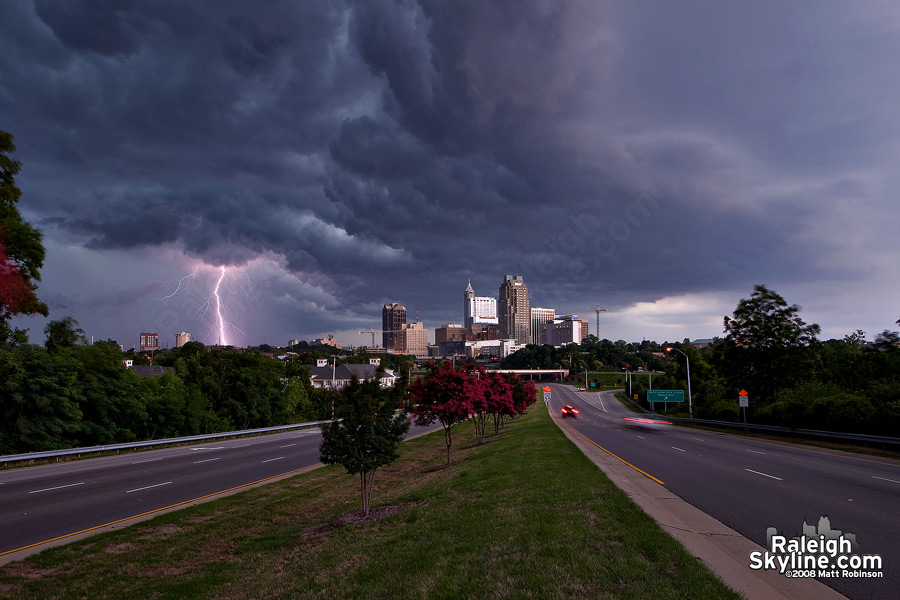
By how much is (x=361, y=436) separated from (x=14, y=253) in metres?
8.54

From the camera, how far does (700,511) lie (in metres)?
11.1

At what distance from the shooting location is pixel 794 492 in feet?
45.0

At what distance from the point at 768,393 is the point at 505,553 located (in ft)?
159

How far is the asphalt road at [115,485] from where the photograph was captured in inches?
538

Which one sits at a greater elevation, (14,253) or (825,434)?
(14,253)

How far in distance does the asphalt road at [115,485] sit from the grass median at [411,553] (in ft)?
7.20

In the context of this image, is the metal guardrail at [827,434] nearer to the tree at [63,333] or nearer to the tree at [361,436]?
the tree at [361,436]

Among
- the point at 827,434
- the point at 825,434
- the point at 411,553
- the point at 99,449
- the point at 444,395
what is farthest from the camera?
the point at 99,449

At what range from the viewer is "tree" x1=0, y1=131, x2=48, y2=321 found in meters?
7.14

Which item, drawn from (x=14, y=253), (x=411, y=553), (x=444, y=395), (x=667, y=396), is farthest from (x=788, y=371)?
(x=14, y=253)

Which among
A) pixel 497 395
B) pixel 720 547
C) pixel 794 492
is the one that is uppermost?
pixel 497 395

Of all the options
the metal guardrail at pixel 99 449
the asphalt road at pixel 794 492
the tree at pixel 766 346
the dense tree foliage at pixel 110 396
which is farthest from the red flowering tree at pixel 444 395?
the tree at pixel 766 346

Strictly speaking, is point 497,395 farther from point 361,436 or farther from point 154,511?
point 154,511

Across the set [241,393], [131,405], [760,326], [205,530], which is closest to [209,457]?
[131,405]
